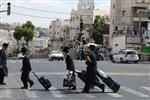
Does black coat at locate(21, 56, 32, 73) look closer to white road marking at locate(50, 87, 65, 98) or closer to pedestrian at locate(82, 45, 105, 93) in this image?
white road marking at locate(50, 87, 65, 98)

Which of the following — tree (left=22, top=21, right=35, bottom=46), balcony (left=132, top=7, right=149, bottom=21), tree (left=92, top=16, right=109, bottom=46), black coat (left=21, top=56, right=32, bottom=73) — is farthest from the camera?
tree (left=22, top=21, right=35, bottom=46)

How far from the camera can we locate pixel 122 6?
10231cm

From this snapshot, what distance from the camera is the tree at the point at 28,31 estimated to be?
122m

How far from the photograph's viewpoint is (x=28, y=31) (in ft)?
400

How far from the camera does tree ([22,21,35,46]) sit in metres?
122

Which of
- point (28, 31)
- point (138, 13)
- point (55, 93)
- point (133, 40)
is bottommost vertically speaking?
point (133, 40)

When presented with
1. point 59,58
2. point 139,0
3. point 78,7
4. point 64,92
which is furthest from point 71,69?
point 78,7

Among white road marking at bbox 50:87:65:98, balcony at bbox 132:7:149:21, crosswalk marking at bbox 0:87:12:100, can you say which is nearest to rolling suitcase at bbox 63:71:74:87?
white road marking at bbox 50:87:65:98

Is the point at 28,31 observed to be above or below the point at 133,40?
above

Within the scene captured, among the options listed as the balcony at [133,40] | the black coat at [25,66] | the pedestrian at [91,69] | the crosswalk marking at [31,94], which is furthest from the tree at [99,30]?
the crosswalk marking at [31,94]

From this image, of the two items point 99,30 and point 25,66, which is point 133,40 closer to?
point 99,30

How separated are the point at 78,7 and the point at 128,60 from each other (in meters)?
103

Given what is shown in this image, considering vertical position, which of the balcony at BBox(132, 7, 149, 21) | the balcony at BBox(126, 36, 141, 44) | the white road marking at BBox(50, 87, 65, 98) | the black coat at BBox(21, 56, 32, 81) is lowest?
the balcony at BBox(126, 36, 141, 44)

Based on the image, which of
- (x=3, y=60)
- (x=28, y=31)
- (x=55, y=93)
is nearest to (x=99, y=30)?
(x=28, y=31)
